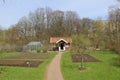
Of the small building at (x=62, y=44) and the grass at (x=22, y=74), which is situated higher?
the small building at (x=62, y=44)

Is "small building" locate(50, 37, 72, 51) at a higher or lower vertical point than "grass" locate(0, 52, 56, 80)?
higher

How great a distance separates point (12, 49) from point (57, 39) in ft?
44.4

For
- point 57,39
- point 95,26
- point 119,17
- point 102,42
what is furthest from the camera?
point 95,26

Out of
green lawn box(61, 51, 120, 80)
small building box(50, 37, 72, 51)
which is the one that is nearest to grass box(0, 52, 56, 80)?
green lawn box(61, 51, 120, 80)

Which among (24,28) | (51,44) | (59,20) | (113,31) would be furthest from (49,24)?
(113,31)

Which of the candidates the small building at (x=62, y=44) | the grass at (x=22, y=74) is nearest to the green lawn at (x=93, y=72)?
the grass at (x=22, y=74)

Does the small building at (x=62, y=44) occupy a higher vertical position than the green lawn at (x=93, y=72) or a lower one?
higher

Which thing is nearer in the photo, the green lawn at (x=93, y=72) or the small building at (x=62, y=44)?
the green lawn at (x=93, y=72)

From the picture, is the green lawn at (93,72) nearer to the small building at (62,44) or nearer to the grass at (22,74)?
the grass at (22,74)

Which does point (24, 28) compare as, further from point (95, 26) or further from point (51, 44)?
point (95, 26)

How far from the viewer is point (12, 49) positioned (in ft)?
227

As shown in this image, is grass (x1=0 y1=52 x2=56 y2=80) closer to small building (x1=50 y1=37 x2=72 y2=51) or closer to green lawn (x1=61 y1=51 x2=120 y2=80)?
green lawn (x1=61 y1=51 x2=120 y2=80)

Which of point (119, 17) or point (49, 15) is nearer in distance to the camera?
point (119, 17)

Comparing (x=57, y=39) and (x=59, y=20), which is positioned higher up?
(x=59, y=20)
